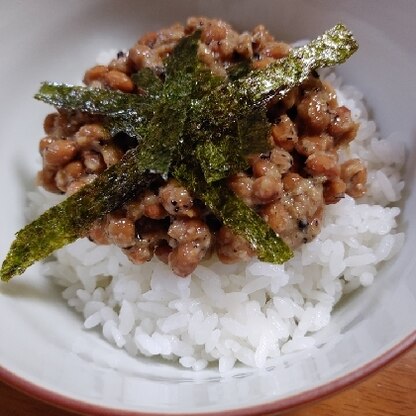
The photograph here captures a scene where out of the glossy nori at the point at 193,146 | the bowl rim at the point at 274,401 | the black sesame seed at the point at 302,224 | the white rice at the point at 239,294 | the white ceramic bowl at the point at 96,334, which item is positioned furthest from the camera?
the white rice at the point at 239,294

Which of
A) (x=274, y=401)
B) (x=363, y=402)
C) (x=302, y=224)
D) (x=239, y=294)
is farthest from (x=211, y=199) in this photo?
(x=363, y=402)

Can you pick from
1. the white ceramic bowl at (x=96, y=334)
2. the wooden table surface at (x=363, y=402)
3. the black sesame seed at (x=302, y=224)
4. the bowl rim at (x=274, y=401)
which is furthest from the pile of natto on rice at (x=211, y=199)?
the bowl rim at (x=274, y=401)

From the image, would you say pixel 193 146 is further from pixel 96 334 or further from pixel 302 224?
pixel 96 334

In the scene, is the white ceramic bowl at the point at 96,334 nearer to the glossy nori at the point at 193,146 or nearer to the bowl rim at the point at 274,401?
the bowl rim at the point at 274,401

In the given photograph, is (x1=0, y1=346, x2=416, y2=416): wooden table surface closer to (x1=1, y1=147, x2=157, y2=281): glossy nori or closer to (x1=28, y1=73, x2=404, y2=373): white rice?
(x1=28, y1=73, x2=404, y2=373): white rice

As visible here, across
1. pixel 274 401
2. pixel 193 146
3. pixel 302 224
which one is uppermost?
pixel 193 146

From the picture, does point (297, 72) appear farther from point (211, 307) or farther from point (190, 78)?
point (211, 307)

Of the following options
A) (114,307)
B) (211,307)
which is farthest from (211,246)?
(114,307)
